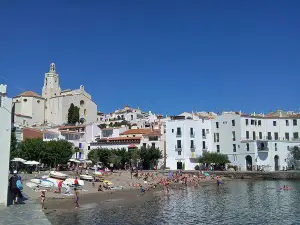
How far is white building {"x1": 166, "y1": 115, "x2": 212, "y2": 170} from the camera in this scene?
255ft

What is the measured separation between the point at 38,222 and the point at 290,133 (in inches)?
2778

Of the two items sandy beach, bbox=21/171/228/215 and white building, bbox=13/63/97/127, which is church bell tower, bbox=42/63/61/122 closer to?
white building, bbox=13/63/97/127

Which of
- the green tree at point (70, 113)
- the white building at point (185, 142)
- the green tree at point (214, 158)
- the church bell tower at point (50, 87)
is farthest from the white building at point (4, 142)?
the church bell tower at point (50, 87)

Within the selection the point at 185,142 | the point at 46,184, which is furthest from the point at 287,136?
the point at 46,184

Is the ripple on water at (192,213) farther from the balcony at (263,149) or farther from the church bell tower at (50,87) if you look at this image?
the church bell tower at (50,87)

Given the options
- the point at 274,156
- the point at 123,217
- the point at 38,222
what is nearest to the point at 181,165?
the point at 274,156

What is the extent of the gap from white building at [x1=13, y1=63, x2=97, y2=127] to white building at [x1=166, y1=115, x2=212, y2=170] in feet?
172

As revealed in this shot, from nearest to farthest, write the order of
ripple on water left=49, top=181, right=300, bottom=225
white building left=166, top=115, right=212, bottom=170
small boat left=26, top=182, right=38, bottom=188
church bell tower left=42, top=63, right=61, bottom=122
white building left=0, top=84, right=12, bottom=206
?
white building left=0, top=84, right=12, bottom=206 → ripple on water left=49, top=181, right=300, bottom=225 → small boat left=26, top=182, right=38, bottom=188 → white building left=166, top=115, right=212, bottom=170 → church bell tower left=42, top=63, right=61, bottom=122

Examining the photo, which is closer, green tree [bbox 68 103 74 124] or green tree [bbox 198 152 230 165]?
green tree [bbox 198 152 230 165]

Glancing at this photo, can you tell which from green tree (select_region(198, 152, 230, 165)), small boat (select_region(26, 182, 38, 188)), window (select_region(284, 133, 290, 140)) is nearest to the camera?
small boat (select_region(26, 182, 38, 188))

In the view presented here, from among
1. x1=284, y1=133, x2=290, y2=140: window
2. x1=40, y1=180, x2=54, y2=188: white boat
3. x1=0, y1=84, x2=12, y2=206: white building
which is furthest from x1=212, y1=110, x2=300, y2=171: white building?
x1=0, y1=84, x2=12, y2=206: white building

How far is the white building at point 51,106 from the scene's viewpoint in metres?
121

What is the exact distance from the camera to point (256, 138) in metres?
75.7

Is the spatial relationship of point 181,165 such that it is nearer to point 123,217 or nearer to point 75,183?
point 75,183
